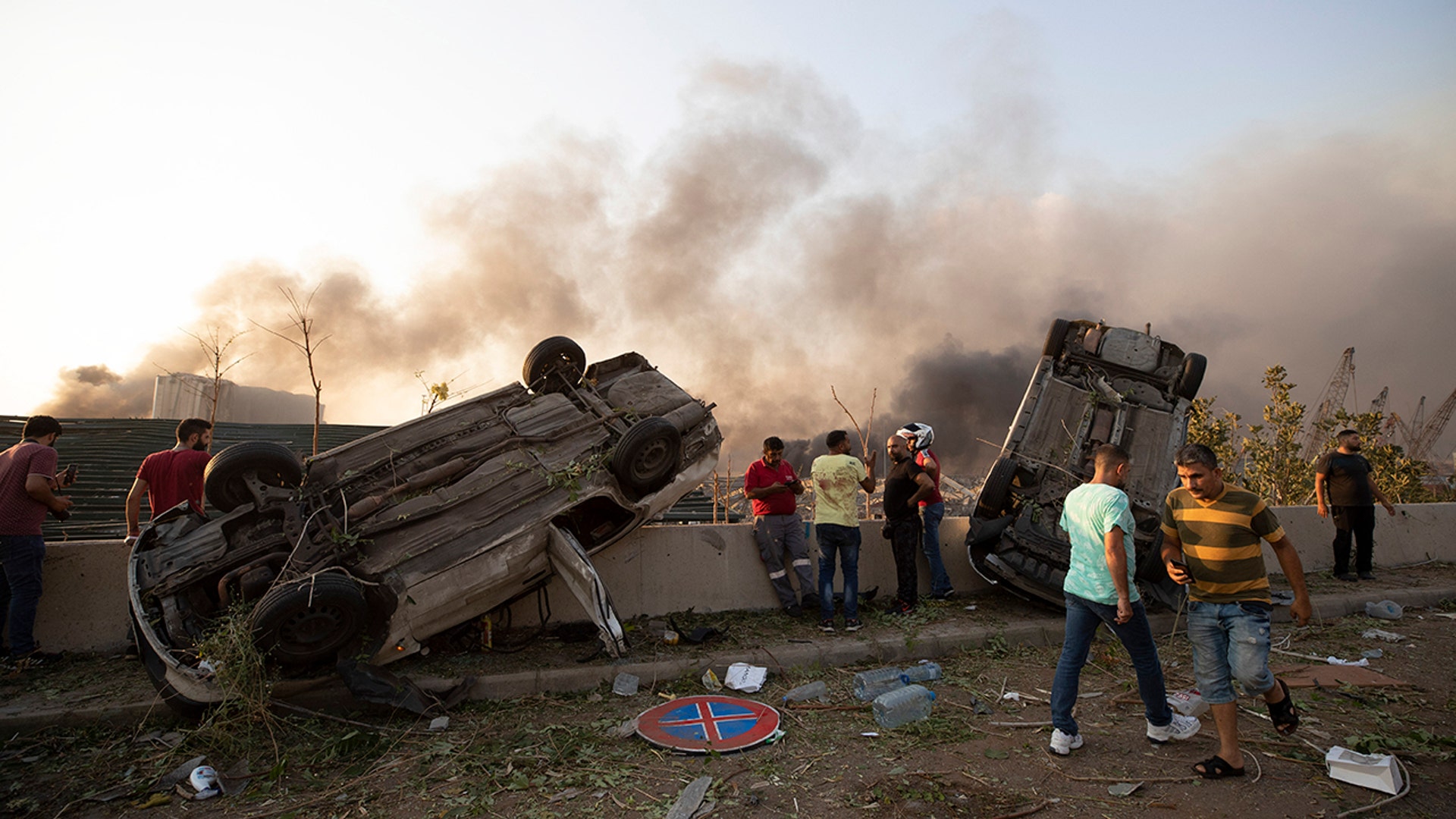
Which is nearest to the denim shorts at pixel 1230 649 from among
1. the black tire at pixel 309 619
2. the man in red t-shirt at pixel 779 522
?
the man in red t-shirt at pixel 779 522

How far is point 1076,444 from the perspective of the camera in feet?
26.7

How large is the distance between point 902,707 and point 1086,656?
3.90 feet

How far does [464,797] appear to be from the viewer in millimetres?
3734

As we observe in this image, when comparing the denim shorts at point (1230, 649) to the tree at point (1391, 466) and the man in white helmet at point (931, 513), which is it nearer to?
the man in white helmet at point (931, 513)

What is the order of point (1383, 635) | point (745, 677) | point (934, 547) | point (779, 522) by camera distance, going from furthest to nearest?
point (934, 547) < point (779, 522) < point (1383, 635) < point (745, 677)

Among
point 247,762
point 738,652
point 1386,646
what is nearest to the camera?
point 247,762

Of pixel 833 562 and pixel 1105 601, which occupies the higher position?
pixel 1105 601

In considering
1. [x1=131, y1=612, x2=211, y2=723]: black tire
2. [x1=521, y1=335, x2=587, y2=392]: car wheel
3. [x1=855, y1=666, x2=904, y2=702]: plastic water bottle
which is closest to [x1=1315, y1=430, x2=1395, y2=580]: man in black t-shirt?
[x1=855, y1=666, x2=904, y2=702]: plastic water bottle

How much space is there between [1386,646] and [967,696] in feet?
14.5

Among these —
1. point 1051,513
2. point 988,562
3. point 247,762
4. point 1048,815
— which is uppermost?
point 1051,513

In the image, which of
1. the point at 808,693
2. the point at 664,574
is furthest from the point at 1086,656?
the point at 664,574

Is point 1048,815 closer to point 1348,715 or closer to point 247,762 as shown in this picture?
point 1348,715

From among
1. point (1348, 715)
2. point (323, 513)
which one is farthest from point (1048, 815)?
point (323, 513)

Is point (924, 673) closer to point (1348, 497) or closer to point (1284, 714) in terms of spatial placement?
point (1284, 714)
